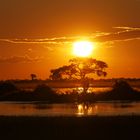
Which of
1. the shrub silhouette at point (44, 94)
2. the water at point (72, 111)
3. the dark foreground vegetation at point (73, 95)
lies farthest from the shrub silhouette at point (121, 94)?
the water at point (72, 111)

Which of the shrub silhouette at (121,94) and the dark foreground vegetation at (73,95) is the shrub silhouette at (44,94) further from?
the shrub silhouette at (121,94)

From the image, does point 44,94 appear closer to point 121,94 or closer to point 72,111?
point 121,94

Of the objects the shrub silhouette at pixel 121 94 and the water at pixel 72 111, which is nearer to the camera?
the water at pixel 72 111

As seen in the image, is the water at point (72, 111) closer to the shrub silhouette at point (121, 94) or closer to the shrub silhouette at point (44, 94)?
the shrub silhouette at point (121, 94)
